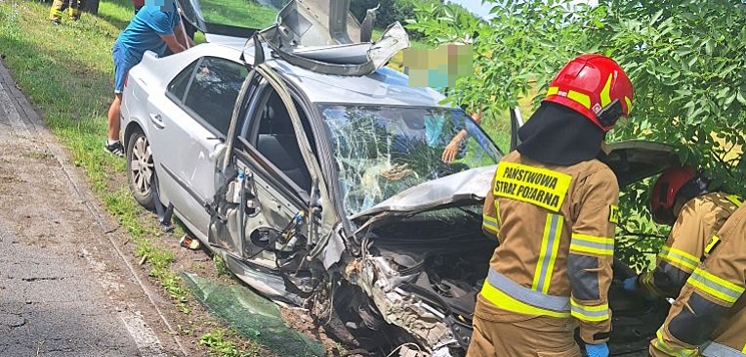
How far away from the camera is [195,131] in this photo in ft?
16.2

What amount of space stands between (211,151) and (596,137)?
2.83 meters

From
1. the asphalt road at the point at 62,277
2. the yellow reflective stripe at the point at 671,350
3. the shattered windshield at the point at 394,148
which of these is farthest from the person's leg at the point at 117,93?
the yellow reflective stripe at the point at 671,350

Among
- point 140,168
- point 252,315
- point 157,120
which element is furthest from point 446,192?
point 140,168

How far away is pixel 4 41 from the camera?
415 inches

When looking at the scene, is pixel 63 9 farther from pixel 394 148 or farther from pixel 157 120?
pixel 394 148

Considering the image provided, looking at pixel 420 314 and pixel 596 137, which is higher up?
pixel 596 137

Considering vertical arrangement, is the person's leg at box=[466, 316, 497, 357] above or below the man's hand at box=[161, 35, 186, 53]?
below

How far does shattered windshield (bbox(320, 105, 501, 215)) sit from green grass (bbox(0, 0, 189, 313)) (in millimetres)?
1388

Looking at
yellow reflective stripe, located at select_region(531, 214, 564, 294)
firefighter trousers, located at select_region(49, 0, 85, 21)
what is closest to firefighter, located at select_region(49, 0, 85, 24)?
firefighter trousers, located at select_region(49, 0, 85, 21)

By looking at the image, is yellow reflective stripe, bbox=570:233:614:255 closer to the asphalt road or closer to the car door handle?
the asphalt road

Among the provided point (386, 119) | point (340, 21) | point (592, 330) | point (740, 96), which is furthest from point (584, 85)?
point (340, 21)

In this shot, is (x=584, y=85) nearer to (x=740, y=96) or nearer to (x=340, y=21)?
(x=740, y=96)

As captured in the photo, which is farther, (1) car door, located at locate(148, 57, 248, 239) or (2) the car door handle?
(2) the car door handle

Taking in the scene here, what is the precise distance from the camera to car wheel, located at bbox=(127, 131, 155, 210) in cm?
569
